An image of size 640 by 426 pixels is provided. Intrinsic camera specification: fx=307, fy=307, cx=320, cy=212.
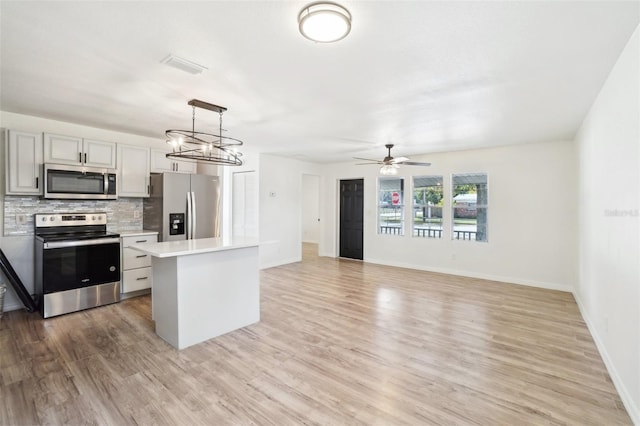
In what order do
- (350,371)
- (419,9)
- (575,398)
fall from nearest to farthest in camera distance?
(419,9) < (575,398) < (350,371)

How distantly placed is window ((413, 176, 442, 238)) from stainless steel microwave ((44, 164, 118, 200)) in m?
5.53

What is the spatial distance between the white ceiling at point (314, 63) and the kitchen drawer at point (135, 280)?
2114mm

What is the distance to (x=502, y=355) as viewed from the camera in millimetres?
2848

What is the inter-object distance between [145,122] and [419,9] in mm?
3780

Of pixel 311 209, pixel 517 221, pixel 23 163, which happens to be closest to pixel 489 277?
pixel 517 221

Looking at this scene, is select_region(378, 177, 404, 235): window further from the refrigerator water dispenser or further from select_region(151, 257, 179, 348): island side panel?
select_region(151, 257, 179, 348): island side panel

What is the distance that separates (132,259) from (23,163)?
1.72 metres

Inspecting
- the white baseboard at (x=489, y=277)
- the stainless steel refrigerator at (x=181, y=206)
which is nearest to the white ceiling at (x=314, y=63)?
the stainless steel refrigerator at (x=181, y=206)

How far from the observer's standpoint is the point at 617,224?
239 cm

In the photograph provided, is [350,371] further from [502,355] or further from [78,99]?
[78,99]

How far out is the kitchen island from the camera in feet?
9.66

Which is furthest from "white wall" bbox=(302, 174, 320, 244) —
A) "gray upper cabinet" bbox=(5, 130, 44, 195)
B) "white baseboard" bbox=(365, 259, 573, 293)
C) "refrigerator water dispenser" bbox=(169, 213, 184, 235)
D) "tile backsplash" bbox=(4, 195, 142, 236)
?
"gray upper cabinet" bbox=(5, 130, 44, 195)

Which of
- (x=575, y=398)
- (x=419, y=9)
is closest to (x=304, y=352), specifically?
(x=575, y=398)

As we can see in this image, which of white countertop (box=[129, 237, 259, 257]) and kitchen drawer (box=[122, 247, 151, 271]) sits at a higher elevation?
white countertop (box=[129, 237, 259, 257])
